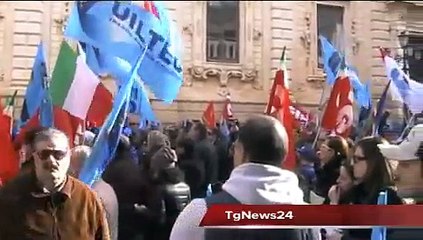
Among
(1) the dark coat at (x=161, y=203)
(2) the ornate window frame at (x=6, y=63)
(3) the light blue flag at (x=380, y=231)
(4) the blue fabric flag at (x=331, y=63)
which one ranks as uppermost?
(2) the ornate window frame at (x=6, y=63)

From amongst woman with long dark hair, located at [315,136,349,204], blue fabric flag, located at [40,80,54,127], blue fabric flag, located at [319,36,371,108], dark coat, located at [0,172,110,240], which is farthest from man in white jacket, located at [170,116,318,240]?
blue fabric flag, located at [319,36,371,108]

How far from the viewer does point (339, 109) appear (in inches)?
302

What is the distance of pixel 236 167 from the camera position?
306 cm

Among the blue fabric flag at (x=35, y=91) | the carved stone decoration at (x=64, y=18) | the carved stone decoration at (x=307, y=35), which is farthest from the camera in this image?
the carved stone decoration at (x=307, y=35)

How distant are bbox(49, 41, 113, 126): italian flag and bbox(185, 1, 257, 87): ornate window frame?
41.5 ft

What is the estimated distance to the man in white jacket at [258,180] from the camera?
298 centimetres

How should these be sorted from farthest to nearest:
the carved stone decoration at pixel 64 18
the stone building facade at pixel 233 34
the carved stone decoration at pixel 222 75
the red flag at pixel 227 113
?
1. the carved stone decoration at pixel 222 75
2. the carved stone decoration at pixel 64 18
3. the stone building facade at pixel 233 34
4. the red flag at pixel 227 113

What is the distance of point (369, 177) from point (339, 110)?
3.70 metres

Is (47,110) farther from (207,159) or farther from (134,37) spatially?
(207,159)

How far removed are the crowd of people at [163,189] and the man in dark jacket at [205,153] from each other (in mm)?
694

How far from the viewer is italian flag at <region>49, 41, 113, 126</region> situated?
6391 millimetres

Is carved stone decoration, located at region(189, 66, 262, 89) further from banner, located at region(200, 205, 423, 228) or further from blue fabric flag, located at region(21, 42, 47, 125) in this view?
banner, located at region(200, 205, 423, 228)

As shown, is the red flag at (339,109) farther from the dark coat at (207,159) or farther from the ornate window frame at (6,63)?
the ornate window frame at (6,63)

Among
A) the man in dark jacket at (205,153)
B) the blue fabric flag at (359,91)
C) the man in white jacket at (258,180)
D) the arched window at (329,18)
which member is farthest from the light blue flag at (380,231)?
the arched window at (329,18)
